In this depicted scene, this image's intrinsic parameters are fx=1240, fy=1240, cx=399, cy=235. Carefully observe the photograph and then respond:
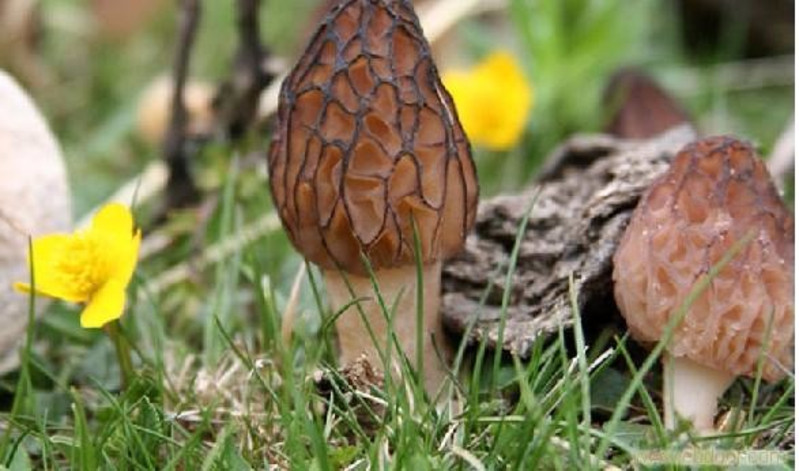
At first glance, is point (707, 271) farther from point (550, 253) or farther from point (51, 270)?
point (51, 270)

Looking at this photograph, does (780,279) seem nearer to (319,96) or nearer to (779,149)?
(319,96)

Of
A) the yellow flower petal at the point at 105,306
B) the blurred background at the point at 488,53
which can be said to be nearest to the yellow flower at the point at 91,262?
the yellow flower petal at the point at 105,306

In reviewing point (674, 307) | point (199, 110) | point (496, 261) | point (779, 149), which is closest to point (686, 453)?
point (674, 307)

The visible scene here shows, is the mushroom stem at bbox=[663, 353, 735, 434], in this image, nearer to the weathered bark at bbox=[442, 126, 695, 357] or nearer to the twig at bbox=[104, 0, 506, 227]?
the weathered bark at bbox=[442, 126, 695, 357]

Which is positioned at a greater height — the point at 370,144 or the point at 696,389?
the point at 370,144

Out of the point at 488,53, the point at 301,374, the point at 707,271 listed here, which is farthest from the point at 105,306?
the point at 488,53

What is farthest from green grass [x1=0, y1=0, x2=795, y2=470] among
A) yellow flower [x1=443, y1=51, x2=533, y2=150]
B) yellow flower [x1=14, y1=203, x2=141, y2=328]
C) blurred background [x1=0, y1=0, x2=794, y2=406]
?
yellow flower [x1=443, y1=51, x2=533, y2=150]

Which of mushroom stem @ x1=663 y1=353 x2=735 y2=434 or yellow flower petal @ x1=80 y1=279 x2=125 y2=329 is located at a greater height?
yellow flower petal @ x1=80 y1=279 x2=125 y2=329
